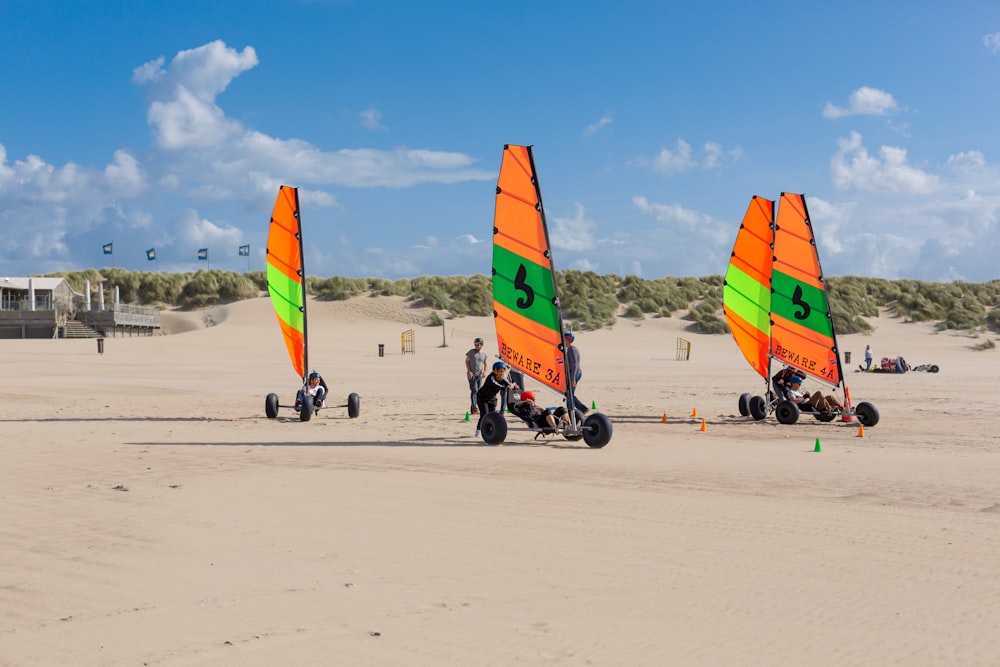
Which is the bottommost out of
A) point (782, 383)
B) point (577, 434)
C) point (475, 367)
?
point (577, 434)

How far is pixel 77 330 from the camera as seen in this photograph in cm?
4294

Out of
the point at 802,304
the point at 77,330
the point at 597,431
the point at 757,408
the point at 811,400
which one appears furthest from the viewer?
the point at 77,330

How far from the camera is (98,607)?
482 centimetres

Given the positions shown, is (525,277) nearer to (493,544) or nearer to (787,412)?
(787,412)

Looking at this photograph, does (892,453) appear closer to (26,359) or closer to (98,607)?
(98,607)

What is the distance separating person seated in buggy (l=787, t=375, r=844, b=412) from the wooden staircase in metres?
36.0

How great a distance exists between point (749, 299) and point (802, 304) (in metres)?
1.57

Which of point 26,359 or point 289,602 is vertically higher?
point 26,359

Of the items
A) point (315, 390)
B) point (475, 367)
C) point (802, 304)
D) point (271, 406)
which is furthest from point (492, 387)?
point (802, 304)

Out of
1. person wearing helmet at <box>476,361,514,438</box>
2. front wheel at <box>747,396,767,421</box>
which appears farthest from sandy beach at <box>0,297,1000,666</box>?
front wheel at <box>747,396,767,421</box>

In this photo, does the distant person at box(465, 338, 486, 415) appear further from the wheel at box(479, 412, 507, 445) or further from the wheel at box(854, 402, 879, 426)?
the wheel at box(854, 402, 879, 426)

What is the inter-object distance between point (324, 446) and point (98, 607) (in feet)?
22.2

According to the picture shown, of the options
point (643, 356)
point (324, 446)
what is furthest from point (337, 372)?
point (324, 446)

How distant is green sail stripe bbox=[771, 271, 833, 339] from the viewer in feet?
53.0
